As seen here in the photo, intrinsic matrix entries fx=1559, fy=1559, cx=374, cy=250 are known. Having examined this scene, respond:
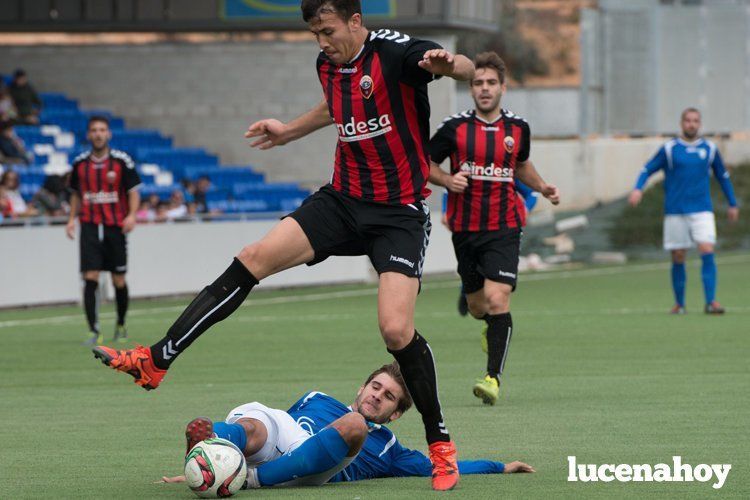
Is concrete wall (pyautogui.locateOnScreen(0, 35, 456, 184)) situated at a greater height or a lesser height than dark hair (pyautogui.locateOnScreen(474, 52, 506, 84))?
lesser

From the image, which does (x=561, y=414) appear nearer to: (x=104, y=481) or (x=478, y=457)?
(x=478, y=457)

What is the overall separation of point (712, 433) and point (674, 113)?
102 feet

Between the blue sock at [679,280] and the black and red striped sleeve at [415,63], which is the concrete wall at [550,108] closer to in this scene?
the blue sock at [679,280]

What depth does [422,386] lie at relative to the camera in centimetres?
699

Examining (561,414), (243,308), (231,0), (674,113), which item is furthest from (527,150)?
(674,113)

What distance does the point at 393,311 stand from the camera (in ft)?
22.8

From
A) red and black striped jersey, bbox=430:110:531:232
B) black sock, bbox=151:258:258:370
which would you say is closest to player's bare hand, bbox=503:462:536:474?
black sock, bbox=151:258:258:370

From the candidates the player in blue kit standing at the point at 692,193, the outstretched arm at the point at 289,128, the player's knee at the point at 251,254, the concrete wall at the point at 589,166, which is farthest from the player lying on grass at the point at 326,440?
the concrete wall at the point at 589,166

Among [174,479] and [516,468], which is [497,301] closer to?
[516,468]

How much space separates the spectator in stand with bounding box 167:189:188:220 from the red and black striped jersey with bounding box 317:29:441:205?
14.7 meters

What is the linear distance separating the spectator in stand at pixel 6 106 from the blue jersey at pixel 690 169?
11.1 meters

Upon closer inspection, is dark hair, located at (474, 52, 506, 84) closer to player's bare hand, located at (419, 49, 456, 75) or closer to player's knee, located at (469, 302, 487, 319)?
player's knee, located at (469, 302, 487, 319)

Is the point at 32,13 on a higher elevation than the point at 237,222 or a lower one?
higher

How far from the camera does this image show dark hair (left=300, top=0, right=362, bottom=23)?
6.93 meters
